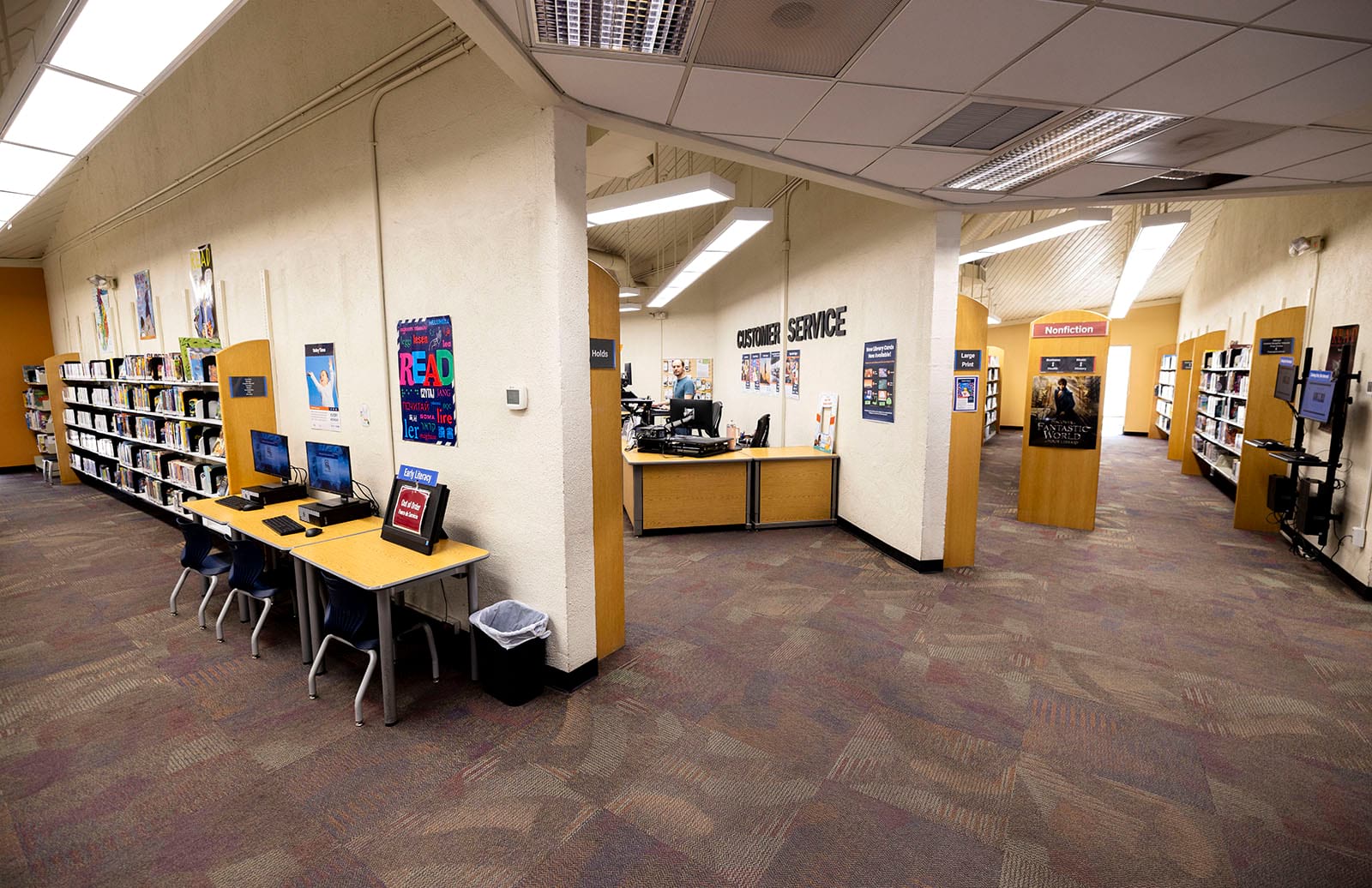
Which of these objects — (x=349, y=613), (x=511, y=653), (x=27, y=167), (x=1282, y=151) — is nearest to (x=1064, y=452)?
(x=1282, y=151)

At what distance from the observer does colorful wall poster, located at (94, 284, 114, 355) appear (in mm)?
6762

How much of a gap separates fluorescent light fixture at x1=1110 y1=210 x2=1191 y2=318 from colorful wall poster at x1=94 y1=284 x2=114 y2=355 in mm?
11367

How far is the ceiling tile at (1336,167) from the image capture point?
3012mm

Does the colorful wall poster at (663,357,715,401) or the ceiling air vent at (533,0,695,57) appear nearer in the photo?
the ceiling air vent at (533,0,695,57)

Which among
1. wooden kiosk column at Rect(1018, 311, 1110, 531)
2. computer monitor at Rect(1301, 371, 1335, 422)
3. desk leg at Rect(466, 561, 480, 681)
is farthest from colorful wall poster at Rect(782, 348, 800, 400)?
desk leg at Rect(466, 561, 480, 681)

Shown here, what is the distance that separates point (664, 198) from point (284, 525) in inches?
127

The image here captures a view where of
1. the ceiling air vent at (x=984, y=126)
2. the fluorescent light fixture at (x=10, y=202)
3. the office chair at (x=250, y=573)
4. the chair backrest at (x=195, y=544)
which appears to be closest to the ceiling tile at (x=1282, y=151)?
the ceiling air vent at (x=984, y=126)

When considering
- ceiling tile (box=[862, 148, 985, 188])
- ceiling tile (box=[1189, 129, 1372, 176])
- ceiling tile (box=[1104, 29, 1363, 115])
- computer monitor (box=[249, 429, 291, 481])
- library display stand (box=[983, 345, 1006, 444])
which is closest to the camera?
ceiling tile (box=[1104, 29, 1363, 115])

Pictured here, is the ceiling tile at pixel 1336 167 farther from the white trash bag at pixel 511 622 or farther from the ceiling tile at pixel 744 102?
the white trash bag at pixel 511 622

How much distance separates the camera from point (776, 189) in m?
6.79

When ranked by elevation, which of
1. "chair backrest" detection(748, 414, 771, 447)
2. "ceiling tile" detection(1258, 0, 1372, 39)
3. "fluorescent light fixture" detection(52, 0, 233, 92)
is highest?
"fluorescent light fixture" detection(52, 0, 233, 92)

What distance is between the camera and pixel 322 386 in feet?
12.8

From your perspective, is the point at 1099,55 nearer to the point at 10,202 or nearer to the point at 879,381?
the point at 879,381

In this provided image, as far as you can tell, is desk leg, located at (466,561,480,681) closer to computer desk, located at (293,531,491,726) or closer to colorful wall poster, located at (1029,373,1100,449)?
computer desk, located at (293,531,491,726)
